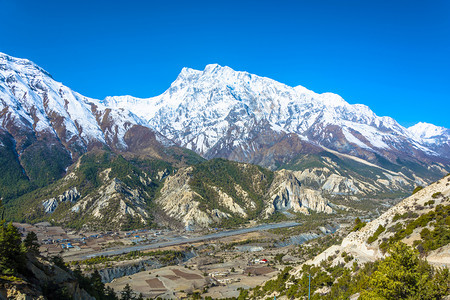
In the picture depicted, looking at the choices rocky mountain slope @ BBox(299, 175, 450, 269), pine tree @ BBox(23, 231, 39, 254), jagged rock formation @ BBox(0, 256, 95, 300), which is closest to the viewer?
jagged rock formation @ BBox(0, 256, 95, 300)

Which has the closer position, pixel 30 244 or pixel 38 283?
pixel 38 283

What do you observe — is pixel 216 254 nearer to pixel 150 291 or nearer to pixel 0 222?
pixel 150 291

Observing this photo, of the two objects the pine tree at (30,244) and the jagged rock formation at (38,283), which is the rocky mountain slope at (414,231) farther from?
the pine tree at (30,244)

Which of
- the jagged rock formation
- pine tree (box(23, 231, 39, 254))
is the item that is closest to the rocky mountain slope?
the jagged rock formation

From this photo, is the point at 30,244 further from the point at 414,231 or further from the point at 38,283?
the point at 414,231

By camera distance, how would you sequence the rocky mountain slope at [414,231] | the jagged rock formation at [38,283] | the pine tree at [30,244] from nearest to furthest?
the jagged rock formation at [38,283] → the rocky mountain slope at [414,231] → the pine tree at [30,244]

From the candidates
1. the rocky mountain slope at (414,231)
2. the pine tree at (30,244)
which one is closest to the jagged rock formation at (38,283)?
the pine tree at (30,244)

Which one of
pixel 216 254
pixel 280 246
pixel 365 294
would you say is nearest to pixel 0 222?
pixel 365 294

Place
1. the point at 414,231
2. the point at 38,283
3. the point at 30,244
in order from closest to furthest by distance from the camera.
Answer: the point at 38,283 → the point at 30,244 → the point at 414,231

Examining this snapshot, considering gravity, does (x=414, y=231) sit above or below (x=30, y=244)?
below

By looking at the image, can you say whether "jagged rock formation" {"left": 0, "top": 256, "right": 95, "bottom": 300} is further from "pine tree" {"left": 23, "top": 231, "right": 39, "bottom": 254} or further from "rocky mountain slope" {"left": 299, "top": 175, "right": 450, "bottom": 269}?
"rocky mountain slope" {"left": 299, "top": 175, "right": 450, "bottom": 269}

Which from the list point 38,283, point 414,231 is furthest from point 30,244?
point 414,231
